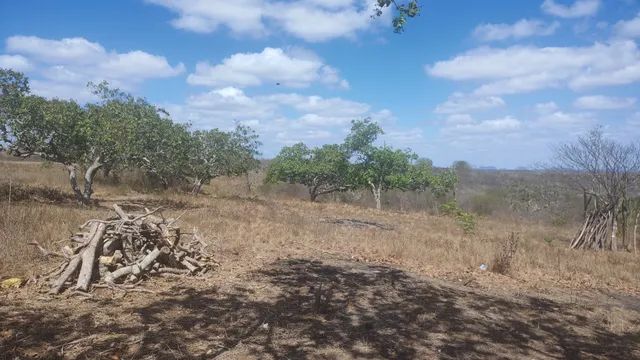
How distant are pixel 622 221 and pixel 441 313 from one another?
49.8 feet

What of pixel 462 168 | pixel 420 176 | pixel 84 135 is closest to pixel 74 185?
pixel 84 135

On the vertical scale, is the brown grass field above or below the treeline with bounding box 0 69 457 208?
below

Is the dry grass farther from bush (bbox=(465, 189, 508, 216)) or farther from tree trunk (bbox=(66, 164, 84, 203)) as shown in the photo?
bush (bbox=(465, 189, 508, 216))

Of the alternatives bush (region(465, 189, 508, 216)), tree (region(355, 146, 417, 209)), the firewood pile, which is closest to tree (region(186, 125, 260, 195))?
tree (region(355, 146, 417, 209))

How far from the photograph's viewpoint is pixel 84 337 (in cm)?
428

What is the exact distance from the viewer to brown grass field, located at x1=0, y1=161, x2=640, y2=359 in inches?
177

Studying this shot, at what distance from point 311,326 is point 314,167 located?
881 inches

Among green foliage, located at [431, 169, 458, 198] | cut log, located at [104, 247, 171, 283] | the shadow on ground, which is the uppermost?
green foliage, located at [431, 169, 458, 198]

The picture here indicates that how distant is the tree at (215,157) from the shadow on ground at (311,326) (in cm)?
1553

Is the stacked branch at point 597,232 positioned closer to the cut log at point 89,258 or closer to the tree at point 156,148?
the tree at point 156,148

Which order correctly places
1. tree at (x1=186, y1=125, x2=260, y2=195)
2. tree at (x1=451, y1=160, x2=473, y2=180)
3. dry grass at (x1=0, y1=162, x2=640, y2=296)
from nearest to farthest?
dry grass at (x1=0, y1=162, x2=640, y2=296)
tree at (x1=186, y1=125, x2=260, y2=195)
tree at (x1=451, y1=160, x2=473, y2=180)

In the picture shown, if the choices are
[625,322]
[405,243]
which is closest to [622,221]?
[405,243]

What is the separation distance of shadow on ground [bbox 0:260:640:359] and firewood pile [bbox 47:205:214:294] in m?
0.57

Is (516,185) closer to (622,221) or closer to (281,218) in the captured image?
(622,221)
